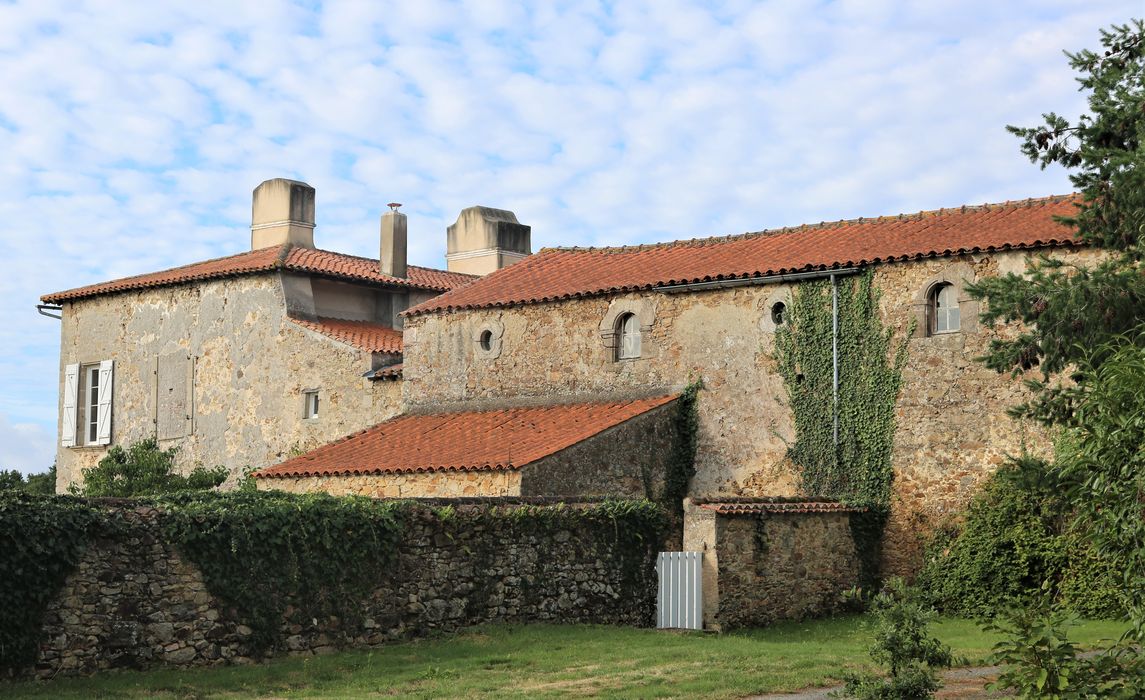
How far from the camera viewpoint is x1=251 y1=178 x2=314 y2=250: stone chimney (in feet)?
112

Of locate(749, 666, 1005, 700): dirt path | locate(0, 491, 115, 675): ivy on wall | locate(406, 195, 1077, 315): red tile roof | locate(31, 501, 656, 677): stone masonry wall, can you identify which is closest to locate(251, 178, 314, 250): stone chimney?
locate(406, 195, 1077, 315): red tile roof

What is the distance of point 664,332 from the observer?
24797 millimetres

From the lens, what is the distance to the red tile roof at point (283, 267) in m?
31.4

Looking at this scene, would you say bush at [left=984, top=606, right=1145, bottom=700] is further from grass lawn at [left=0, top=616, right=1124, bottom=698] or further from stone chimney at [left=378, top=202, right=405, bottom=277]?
stone chimney at [left=378, top=202, right=405, bottom=277]

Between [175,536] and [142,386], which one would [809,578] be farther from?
[142,386]

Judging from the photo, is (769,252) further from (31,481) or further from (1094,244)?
(31,481)

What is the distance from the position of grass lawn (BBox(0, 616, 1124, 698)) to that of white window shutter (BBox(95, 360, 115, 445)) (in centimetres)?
1969

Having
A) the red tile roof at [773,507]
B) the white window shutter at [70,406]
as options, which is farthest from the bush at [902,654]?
the white window shutter at [70,406]

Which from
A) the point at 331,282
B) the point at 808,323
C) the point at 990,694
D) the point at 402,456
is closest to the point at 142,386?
the point at 331,282

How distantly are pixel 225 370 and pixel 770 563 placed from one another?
1656cm

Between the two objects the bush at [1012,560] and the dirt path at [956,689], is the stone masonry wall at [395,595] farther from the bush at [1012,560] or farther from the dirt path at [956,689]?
the dirt path at [956,689]

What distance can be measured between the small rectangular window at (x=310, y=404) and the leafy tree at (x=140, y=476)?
7.97ft

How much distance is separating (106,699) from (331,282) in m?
20.0

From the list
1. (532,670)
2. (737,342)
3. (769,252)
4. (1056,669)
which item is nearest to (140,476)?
(737,342)
